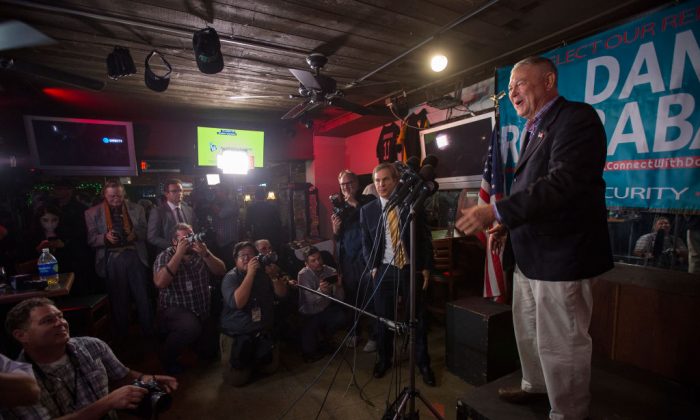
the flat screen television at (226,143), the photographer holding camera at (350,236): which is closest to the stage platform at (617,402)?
the photographer holding camera at (350,236)

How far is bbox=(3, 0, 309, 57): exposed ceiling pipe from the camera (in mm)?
2262

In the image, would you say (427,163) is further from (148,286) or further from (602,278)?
(148,286)

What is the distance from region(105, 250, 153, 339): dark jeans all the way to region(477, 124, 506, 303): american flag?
13.0 feet

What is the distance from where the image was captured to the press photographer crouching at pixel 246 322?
2.89 meters

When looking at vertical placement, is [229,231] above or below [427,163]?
below

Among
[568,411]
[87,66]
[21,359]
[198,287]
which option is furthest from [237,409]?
[87,66]

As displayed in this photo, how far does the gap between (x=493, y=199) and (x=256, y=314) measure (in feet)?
8.13

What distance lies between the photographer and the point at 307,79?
3.21m

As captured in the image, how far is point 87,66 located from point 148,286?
2672mm

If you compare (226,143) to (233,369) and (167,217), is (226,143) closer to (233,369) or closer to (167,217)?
(167,217)

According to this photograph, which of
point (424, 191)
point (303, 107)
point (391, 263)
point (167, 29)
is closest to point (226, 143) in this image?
point (303, 107)

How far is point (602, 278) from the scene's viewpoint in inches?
100

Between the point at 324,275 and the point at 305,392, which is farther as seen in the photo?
the point at 324,275

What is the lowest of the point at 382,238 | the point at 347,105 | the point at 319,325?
the point at 319,325
